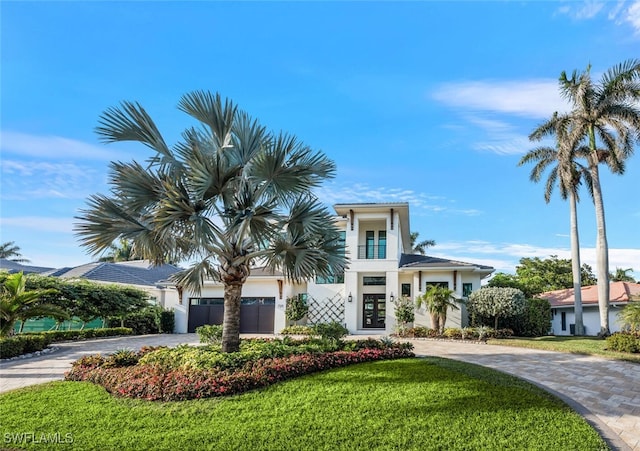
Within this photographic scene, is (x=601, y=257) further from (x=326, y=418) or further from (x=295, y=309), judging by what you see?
Answer: (x=326, y=418)

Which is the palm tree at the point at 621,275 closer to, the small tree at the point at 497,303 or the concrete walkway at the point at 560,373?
the small tree at the point at 497,303

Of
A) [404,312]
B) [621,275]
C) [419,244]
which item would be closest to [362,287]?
[404,312]

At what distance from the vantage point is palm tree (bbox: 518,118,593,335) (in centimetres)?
2139

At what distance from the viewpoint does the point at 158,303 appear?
23.6 meters

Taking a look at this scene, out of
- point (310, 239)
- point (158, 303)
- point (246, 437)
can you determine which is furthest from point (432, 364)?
point (158, 303)

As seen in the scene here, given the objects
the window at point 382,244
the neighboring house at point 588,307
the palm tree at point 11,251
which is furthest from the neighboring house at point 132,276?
the neighboring house at point 588,307

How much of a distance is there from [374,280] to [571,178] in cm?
1170

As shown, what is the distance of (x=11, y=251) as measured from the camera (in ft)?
127

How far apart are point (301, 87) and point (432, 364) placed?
27.4 ft

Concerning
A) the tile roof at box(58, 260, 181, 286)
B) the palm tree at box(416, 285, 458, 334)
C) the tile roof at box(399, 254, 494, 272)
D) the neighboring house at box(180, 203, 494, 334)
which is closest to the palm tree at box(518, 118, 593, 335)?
the neighboring house at box(180, 203, 494, 334)

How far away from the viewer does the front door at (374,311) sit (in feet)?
70.8

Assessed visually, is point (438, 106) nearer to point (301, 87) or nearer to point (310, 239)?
point (301, 87)

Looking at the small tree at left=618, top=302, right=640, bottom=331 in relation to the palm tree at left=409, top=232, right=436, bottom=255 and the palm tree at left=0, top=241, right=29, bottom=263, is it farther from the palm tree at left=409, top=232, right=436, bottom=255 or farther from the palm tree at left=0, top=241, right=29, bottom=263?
the palm tree at left=0, top=241, right=29, bottom=263

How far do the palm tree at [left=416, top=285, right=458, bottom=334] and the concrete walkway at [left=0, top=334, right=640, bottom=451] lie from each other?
2517mm
